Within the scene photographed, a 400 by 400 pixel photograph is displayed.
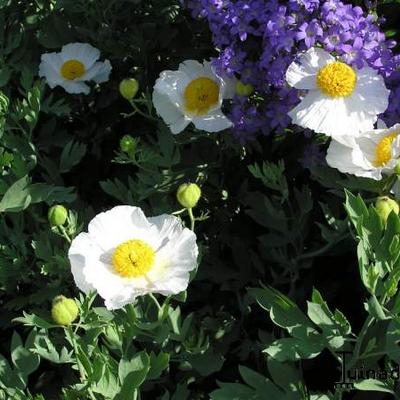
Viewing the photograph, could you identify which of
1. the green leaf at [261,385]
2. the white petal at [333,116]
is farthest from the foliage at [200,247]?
the white petal at [333,116]

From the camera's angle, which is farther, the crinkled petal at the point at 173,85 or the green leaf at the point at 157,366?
the crinkled petal at the point at 173,85

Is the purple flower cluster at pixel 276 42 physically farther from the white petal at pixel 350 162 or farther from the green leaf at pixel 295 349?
the green leaf at pixel 295 349

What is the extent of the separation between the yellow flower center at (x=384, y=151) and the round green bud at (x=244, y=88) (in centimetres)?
36

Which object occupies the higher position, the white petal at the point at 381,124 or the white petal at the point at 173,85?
the white petal at the point at 381,124

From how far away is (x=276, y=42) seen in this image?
5.56 ft

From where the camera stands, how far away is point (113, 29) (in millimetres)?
2309

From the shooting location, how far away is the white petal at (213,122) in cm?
184

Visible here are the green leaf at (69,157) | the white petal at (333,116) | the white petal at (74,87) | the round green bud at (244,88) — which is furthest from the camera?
the white petal at (74,87)

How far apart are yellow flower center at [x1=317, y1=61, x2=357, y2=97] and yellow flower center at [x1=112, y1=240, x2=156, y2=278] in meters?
0.52

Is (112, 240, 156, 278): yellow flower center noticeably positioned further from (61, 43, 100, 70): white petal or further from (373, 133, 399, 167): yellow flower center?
(61, 43, 100, 70): white petal

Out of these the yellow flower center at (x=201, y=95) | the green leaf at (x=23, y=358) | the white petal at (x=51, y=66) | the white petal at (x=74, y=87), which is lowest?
the green leaf at (x=23, y=358)

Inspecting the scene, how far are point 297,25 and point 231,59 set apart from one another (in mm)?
180

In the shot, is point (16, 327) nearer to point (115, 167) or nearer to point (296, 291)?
point (115, 167)

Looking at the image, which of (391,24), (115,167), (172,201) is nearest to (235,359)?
(172,201)
